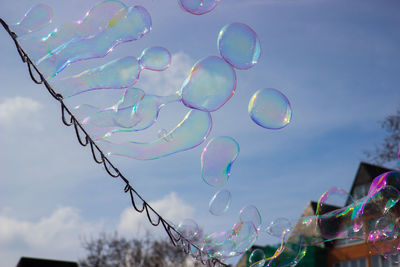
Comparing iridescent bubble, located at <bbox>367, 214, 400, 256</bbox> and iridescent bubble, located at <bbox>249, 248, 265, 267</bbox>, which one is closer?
iridescent bubble, located at <bbox>367, 214, 400, 256</bbox>

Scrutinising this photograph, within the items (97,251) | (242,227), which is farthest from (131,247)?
(242,227)

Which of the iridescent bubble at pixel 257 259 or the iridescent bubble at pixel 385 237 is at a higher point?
the iridescent bubble at pixel 257 259

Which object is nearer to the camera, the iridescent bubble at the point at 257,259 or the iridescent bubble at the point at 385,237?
the iridescent bubble at the point at 385,237

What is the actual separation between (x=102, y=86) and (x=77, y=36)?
42cm

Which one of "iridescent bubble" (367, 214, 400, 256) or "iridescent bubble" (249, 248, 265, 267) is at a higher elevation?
"iridescent bubble" (249, 248, 265, 267)

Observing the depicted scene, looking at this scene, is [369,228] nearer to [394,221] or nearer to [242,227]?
[394,221]

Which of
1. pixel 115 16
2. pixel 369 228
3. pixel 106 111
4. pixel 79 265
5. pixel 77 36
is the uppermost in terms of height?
pixel 79 265

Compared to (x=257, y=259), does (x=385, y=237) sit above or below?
below

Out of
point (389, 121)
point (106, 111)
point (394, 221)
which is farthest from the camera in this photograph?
point (389, 121)

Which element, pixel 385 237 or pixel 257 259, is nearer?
pixel 385 237

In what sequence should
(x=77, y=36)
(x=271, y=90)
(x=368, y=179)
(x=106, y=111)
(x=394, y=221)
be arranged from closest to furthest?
1. (x=77, y=36)
2. (x=106, y=111)
3. (x=271, y=90)
4. (x=394, y=221)
5. (x=368, y=179)

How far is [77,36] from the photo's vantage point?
3834 mm

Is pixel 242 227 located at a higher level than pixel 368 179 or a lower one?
lower

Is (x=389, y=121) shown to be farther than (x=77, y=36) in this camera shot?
Yes
